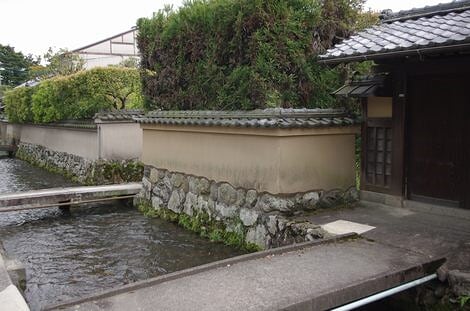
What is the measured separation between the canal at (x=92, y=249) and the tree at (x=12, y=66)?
52.1 m

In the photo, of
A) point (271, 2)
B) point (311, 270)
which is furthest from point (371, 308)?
point (271, 2)

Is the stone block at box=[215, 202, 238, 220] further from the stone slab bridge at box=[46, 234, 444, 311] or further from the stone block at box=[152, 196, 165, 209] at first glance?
the stone slab bridge at box=[46, 234, 444, 311]

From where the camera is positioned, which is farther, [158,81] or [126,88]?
[126,88]

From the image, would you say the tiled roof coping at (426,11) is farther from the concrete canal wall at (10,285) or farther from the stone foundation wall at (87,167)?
the stone foundation wall at (87,167)

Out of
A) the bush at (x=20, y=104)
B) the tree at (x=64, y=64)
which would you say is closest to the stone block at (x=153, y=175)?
the bush at (x=20, y=104)

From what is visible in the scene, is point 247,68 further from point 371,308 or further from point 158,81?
point 371,308

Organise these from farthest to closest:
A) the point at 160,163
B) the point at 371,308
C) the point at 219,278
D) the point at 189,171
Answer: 1. the point at 160,163
2. the point at 189,171
3. the point at 371,308
4. the point at 219,278

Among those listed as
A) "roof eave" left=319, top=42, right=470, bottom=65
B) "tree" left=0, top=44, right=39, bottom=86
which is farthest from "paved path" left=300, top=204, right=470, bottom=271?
"tree" left=0, top=44, right=39, bottom=86

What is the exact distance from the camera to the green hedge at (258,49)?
32.5 feet

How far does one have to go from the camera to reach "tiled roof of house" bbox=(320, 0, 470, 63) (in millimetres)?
6473

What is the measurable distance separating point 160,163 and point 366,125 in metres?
6.18

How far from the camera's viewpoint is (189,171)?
11680mm

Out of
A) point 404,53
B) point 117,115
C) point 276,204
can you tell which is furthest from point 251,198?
point 117,115

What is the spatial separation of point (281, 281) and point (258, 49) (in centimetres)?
596
